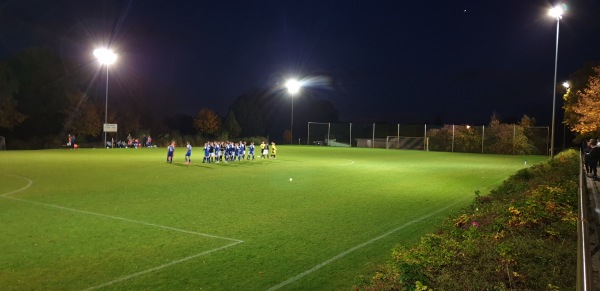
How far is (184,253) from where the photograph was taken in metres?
8.04

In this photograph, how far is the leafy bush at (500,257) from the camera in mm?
5059

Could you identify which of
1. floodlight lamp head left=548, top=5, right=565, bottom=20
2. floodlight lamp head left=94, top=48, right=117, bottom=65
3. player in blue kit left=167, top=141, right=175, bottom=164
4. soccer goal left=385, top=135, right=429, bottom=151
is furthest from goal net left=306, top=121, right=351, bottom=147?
player in blue kit left=167, top=141, right=175, bottom=164

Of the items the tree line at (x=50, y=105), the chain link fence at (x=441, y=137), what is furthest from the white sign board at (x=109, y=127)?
the chain link fence at (x=441, y=137)

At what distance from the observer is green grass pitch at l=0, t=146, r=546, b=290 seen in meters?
6.83

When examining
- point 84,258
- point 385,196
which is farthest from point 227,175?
point 84,258

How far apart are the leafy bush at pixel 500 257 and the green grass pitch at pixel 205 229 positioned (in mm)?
1234

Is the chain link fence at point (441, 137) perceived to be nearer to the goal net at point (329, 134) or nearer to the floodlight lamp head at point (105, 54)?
the goal net at point (329, 134)

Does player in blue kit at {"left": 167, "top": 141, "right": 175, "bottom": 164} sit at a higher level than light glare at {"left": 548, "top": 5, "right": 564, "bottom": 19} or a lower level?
lower

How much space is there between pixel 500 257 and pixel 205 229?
6153 millimetres

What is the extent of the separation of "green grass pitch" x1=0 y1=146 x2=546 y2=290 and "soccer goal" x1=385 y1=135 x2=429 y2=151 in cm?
3597

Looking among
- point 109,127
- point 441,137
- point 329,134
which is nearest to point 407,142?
point 441,137

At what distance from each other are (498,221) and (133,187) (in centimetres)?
1277

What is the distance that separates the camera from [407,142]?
56062 mm

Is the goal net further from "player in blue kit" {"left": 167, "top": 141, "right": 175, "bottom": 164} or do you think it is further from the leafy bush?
the leafy bush
